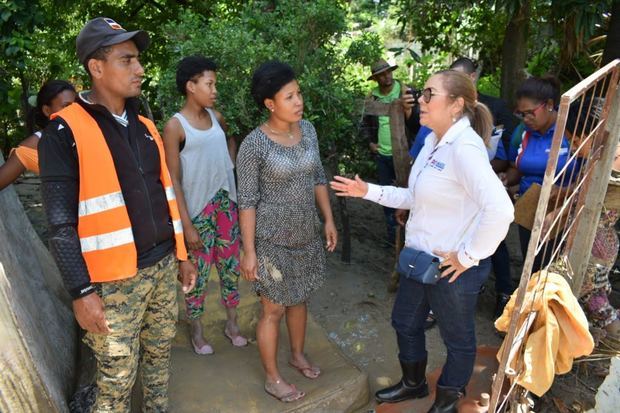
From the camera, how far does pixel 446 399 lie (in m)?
2.89

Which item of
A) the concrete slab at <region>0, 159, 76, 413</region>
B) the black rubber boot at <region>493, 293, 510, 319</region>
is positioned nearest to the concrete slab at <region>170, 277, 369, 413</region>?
the concrete slab at <region>0, 159, 76, 413</region>

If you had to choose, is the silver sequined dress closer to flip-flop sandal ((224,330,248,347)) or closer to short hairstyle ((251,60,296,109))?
short hairstyle ((251,60,296,109))

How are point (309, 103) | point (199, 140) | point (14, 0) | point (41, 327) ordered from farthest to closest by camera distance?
1. point (309, 103)
2. point (14, 0)
3. point (199, 140)
4. point (41, 327)

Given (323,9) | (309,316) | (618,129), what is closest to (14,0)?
(323,9)

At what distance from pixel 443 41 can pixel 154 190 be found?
5253 millimetres

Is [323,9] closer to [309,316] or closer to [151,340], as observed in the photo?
[309,316]

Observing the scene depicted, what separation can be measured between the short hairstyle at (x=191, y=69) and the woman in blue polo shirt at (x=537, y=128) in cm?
196

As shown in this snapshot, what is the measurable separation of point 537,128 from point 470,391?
1.69 m

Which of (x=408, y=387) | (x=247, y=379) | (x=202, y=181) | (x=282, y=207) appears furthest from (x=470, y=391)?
(x=202, y=181)

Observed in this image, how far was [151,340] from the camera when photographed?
2672 mm

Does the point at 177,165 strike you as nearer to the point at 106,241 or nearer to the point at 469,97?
the point at 106,241

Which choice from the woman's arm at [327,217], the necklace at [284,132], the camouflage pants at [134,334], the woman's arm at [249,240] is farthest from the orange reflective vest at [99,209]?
the woman's arm at [327,217]

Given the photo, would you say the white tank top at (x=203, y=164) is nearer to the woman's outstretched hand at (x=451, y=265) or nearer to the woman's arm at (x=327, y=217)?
the woman's arm at (x=327, y=217)

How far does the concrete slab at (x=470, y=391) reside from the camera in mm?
3082
